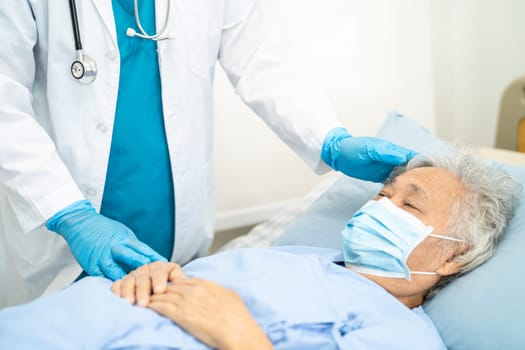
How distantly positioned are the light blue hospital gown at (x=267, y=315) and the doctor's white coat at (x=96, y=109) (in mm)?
303

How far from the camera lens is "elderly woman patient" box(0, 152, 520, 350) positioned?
1000 mm

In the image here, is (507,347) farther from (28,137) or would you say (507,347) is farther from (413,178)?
(28,137)

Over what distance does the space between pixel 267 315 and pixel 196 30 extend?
76 centimetres

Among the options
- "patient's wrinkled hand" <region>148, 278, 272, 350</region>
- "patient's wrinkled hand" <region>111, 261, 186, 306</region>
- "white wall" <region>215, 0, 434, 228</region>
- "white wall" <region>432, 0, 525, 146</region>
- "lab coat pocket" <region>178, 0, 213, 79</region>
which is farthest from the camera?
"white wall" <region>432, 0, 525, 146</region>

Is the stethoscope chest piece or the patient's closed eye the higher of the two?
the stethoscope chest piece

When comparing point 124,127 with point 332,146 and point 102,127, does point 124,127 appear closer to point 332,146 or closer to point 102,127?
point 102,127

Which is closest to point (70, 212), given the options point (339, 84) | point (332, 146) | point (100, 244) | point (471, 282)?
point (100, 244)

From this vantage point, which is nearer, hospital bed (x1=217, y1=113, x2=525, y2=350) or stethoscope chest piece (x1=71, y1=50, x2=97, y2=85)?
hospital bed (x1=217, y1=113, x2=525, y2=350)

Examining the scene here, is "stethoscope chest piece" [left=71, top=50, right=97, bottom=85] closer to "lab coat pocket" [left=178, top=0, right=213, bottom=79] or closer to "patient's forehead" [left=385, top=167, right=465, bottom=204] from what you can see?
"lab coat pocket" [left=178, top=0, right=213, bottom=79]

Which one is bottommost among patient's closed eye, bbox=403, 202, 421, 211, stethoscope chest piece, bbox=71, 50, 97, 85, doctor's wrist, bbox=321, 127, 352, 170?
patient's closed eye, bbox=403, 202, 421, 211

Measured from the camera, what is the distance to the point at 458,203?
1.31m

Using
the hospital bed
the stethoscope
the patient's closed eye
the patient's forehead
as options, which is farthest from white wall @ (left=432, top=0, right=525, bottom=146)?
the stethoscope

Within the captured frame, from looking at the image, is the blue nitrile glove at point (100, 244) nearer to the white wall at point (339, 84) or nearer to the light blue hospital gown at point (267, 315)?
the light blue hospital gown at point (267, 315)

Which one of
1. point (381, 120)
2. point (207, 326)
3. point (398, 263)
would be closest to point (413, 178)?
point (398, 263)
